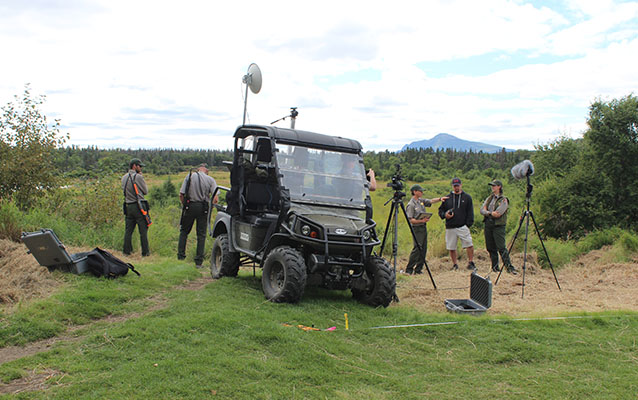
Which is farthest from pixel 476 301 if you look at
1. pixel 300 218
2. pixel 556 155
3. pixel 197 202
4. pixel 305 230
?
pixel 556 155

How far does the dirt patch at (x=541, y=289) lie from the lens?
8180 mm

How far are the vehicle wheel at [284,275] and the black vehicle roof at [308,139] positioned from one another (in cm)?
192

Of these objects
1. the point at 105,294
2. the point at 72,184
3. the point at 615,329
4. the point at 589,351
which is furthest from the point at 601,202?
the point at 72,184

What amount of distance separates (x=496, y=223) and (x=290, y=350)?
24.7 feet

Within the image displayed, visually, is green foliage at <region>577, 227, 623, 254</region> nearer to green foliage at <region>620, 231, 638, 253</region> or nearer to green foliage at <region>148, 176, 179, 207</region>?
green foliage at <region>620, 231, 638, 253</region>

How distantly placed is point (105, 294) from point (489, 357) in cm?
538

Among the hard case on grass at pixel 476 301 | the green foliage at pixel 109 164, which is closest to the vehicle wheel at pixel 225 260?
the hard case on grass at pixel 476 301

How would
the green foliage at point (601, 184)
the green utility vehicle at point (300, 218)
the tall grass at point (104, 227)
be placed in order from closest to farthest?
the green utility vehicle at point (300, 218)
the tall grass at point (104, 227)
the green foliage at point (601, 184)

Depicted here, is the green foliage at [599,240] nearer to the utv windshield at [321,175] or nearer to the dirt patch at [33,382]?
the utv windshield at [321,175]

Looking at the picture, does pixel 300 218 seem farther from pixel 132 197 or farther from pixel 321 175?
pixel 132 197

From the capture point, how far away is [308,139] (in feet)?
28.6

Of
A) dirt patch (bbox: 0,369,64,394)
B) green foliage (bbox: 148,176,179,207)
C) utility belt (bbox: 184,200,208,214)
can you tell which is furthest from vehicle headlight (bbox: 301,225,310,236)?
green foliage (bbox: 148,176,179,207)

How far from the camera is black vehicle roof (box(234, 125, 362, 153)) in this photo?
8.66m

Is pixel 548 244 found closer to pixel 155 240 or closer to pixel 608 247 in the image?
pixel 608 247
